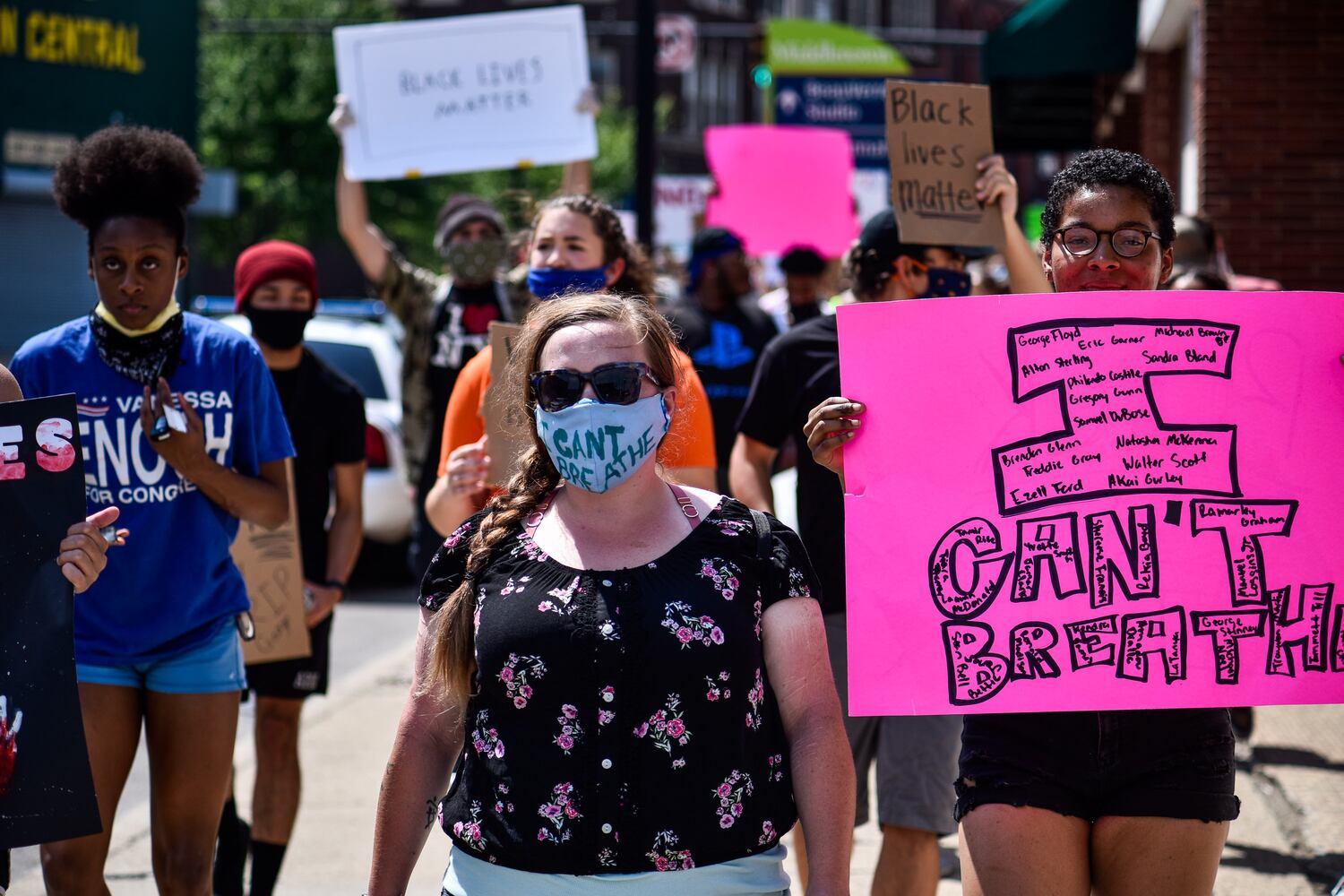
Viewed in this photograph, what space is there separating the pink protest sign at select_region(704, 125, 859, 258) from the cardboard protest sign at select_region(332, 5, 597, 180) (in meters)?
5.11

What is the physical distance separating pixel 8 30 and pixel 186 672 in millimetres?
14962

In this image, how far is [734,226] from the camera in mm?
12062

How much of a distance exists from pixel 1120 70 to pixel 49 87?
11.2 metres

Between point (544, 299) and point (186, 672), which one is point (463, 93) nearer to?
point (544, 299)

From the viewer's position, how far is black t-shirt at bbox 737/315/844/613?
14.9ft

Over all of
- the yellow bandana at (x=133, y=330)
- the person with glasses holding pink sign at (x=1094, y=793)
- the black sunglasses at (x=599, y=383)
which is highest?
the yellow bandana at (x=133, y=330)

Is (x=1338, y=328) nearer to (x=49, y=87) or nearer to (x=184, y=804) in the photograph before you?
(x=184, y=804)

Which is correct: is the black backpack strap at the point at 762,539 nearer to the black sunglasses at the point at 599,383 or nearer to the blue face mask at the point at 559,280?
the black sunglasses at the point at 599,383

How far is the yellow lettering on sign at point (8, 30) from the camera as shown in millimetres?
17109

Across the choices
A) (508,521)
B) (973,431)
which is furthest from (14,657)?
(973,431)

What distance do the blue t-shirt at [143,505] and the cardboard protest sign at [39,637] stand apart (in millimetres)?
886

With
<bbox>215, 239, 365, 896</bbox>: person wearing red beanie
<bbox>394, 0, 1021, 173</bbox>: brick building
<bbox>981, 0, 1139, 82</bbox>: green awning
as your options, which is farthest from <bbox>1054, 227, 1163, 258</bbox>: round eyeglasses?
<bbox>394, 0, 1021, 173</bbox>: brick building

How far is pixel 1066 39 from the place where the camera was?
12414 mm

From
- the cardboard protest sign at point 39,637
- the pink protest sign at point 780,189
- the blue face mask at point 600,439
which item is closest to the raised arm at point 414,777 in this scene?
the blue face mask at point 600,439
